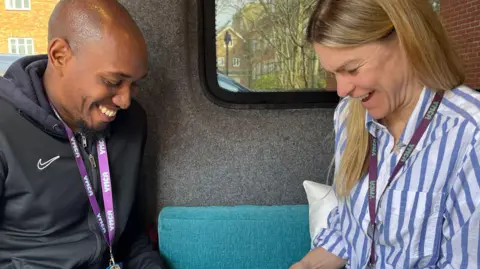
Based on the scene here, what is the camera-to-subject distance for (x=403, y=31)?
93 centimetres

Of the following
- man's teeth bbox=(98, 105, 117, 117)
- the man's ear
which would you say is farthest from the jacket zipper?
the man's ear

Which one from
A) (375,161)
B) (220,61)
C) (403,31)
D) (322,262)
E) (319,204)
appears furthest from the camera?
(220,61)

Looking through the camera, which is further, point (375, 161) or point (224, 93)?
point (224, 93)

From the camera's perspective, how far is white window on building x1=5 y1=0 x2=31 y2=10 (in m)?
→ 1.43

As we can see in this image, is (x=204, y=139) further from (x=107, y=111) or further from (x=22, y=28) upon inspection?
(x=22, y=28)

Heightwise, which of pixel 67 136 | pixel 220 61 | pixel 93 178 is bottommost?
pixel 93 178

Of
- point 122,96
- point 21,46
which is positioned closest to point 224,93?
point 122,96

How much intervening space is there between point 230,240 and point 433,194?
0.70 metres

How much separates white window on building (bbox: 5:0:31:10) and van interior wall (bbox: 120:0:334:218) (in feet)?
1.22

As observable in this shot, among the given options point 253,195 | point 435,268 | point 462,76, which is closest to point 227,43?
point 253,195

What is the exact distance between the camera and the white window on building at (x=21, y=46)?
4.72 feet

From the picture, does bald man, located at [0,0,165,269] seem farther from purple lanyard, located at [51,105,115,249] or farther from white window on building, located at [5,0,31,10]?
white window on building, located at [5,0,31,10]

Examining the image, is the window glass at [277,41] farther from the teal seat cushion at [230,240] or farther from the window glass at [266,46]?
the teal seat cushion at [230,240]

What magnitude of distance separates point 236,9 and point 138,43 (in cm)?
46
